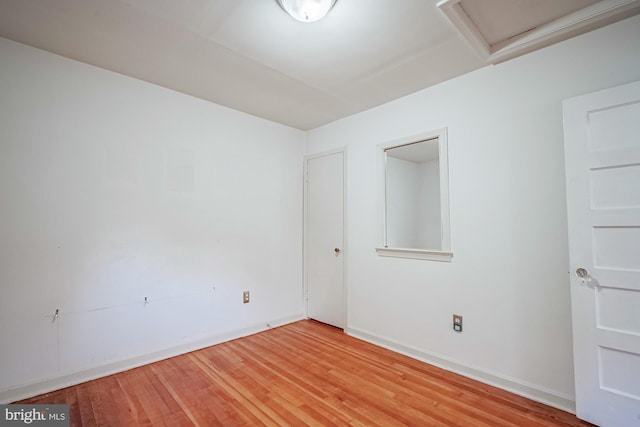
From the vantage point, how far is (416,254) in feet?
8.94

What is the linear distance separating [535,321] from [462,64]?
2035 mm

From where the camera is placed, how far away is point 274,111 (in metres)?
3.30

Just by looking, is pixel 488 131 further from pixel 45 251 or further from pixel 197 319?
pixel 45 251

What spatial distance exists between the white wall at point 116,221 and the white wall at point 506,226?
1761 millimetres

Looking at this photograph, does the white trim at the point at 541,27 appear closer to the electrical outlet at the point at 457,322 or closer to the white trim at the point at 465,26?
the white trim at the point at 465,26

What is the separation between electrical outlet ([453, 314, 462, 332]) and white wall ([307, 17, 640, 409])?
0.04m

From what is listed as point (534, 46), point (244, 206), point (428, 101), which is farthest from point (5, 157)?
point (534, 46)

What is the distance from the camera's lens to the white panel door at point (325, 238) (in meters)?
3.46

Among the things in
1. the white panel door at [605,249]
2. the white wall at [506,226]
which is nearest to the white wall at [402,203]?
the white wall at [506,226]

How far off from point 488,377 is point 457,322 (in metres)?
0.43

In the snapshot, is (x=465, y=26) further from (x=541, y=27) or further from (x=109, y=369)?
(x=109, y=369)

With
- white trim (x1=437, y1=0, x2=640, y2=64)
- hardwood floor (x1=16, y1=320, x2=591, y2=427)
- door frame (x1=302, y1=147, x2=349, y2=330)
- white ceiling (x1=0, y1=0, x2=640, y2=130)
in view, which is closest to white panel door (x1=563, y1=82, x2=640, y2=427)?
hardwood floor (x1=16, y1=320, x2=591, y2=427)

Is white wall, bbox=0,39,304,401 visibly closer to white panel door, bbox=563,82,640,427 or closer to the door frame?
the door frame

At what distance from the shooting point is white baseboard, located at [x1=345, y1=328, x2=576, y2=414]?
6.31 ft
